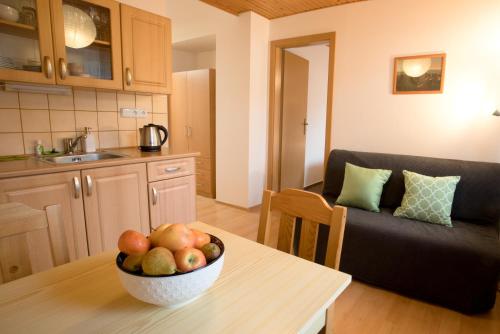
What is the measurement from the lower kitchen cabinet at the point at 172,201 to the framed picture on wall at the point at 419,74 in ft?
6.77

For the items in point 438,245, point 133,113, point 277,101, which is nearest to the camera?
point 438,245

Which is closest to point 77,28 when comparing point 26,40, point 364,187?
point 26,40

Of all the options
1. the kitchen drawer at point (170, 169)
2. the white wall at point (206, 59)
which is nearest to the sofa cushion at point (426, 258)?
the kitchen drawer at point (170, 169)

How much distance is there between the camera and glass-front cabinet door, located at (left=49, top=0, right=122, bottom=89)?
185cm

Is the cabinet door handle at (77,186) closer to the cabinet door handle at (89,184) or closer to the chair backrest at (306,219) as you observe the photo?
the cabinet door handle at (89,184)

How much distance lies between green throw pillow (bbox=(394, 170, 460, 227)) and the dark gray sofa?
0.07m

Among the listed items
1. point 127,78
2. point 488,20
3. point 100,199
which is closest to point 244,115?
point 127,78

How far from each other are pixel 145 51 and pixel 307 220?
189 centimetres

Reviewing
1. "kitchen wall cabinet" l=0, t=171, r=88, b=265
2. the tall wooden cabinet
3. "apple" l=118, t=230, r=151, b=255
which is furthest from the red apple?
the tall wooden cabinet

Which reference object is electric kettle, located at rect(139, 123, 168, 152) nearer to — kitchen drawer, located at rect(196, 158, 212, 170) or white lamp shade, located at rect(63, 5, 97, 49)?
white lamp shade, located at rect(63, 5, 97, 49)

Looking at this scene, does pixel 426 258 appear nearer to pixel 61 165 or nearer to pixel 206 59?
pixel 61 165

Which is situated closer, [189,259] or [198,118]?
[189,259]

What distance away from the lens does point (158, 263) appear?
0.62m

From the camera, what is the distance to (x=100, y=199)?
6.14ft
